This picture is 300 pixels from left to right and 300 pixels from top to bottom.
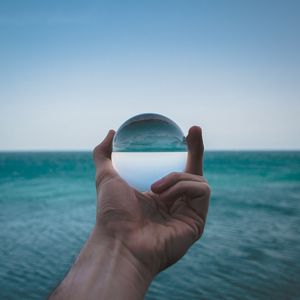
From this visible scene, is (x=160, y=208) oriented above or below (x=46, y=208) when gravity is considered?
above

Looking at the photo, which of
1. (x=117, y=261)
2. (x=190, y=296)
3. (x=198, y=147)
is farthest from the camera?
(x=190, y=296)

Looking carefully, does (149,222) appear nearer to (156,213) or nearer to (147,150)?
(156,213)

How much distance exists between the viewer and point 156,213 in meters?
2.68

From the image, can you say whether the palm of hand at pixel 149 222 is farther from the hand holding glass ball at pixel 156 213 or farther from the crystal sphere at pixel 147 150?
the crystal sphere at pixel 147 150

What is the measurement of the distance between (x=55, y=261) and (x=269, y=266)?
7.24 metres

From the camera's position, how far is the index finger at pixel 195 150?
→ 280 centimetres

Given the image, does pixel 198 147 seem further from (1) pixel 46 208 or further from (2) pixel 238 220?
(1) pixel 46 208

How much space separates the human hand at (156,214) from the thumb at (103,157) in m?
0.01

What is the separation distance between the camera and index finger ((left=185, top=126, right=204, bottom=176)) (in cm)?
280

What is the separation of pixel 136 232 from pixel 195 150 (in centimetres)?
72

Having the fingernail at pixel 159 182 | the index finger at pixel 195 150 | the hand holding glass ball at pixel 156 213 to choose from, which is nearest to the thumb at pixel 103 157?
the hand holding glass ball at pixel 156 213

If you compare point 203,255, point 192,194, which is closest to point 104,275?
point 192,194

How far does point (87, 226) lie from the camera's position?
20.5 m

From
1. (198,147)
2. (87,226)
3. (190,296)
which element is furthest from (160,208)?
(87,226)
